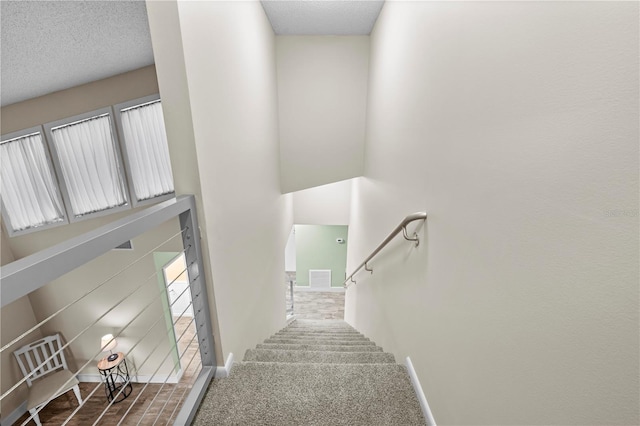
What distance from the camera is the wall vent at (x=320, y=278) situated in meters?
7.55

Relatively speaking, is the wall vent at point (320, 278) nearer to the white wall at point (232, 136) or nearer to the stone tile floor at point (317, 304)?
the stone tile floor at point (317, 304)

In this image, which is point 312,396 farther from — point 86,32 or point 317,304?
point 317,304

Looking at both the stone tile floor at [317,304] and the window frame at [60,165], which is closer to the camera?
the window frame at [60,165]

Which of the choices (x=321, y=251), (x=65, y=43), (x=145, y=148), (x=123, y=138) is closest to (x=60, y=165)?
(x=123, y=138)

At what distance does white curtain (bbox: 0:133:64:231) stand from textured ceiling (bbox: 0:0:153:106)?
56 cm

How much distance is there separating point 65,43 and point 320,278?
21.5 ft

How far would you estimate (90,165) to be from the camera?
3.44m

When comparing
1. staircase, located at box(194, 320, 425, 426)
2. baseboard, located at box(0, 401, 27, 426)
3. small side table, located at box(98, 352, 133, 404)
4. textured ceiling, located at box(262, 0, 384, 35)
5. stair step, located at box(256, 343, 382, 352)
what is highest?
textured ceiling, located at box(262, 0, 384, 35)

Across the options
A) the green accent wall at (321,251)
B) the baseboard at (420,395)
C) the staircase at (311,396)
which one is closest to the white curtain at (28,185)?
the staircase at (311,396)

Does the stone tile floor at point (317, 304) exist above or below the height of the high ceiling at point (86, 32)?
below

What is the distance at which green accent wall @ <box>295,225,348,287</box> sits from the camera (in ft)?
24.8

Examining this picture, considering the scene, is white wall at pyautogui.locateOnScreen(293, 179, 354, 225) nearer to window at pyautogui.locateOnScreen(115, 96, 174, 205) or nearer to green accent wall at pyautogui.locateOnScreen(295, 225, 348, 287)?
green accent wall at pyautogui.locateOnScreen(295, 225, 348, 287)

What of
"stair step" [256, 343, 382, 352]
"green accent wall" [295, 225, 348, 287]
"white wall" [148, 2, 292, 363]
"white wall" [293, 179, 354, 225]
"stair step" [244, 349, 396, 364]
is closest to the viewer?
"white wall" [148, 2, 292, 363]

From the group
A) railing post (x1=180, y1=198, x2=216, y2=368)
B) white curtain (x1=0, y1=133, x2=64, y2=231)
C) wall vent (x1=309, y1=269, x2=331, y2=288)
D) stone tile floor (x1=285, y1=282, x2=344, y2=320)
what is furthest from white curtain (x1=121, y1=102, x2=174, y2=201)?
wall vent (x1=309, y1=269, x2=331, y2=288)
